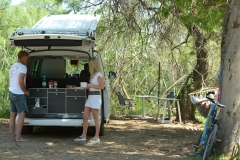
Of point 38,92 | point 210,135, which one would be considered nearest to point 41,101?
point 38,92

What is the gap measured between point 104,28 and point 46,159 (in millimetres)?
5274

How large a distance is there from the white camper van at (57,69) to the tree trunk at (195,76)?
3078mm

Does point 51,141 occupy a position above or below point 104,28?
below

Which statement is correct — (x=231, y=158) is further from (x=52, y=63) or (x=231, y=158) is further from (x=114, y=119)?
(x=114, y=119)

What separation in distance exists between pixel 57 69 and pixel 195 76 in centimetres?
432

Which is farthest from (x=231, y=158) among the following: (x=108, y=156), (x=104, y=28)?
(x=104, y=28)

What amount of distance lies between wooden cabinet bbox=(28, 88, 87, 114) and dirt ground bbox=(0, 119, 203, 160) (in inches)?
22.6

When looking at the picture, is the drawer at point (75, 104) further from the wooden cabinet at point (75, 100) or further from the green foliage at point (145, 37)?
the green foliage at point (145, 37)

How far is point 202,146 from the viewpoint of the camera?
623cm

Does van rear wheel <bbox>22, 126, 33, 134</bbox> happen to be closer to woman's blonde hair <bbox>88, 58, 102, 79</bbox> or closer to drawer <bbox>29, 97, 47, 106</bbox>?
drawer <bbox>29, 97, 47, 106</bbox>

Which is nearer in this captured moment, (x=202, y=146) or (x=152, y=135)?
(x=202, y=146)

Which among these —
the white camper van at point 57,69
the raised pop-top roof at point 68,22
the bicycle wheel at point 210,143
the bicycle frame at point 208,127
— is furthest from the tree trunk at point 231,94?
the raised pop-top roof at point 68,22

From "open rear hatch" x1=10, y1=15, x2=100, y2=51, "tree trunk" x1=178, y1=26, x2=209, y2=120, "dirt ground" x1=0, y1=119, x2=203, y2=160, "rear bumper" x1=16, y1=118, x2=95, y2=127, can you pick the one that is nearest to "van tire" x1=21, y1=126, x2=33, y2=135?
"dirt ground" x1=0, y1=119, x2=203, y2=160

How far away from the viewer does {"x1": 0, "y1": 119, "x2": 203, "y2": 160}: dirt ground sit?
6.54 meters
